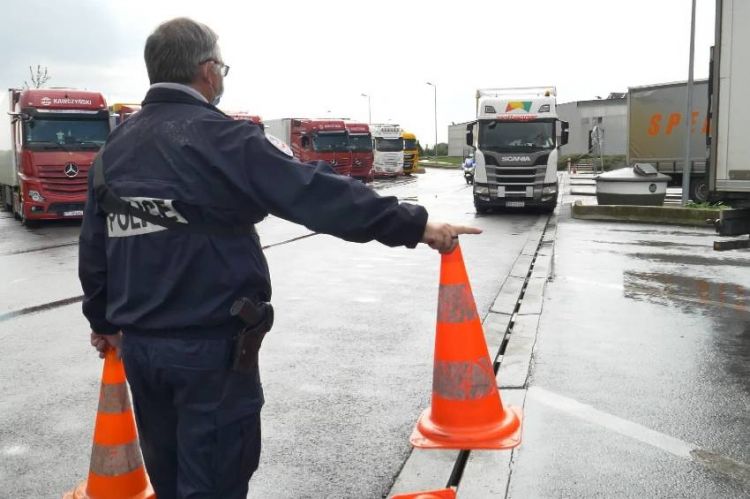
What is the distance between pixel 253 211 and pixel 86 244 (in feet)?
2.25

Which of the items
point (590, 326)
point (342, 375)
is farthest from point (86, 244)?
point (590, 326)

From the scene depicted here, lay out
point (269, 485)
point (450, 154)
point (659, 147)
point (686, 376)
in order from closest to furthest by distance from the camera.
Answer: point (269, 485), point (686, 376), point (659, 147), point (450, 154)

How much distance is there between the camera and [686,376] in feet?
17.7

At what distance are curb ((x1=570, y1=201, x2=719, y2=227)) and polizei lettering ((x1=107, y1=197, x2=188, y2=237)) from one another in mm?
16165

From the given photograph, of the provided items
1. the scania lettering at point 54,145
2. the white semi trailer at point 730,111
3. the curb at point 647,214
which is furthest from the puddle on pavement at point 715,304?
the scania lettering at point 54,145

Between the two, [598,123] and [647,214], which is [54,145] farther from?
[598,123]

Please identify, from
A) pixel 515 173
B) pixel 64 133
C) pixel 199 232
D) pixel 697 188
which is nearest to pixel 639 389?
pixel 199 232

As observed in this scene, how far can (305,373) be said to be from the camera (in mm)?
5590

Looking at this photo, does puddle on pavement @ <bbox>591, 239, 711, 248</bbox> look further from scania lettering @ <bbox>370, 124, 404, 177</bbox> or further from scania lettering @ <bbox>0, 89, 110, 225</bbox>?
scania lettering @ <bbox>370, 124, 404, 177</bbox>

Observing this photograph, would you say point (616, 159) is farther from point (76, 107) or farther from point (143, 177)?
point (143, 177)

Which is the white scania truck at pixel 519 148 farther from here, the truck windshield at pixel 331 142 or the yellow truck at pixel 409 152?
the yellow truck at pixel 409 152

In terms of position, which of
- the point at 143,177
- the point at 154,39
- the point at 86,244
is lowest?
the point at 86,244

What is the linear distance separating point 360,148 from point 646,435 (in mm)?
33018

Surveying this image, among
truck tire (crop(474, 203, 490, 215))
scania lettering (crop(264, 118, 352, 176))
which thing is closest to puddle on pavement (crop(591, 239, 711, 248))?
truck tire (crop(474, 203, 490, 215))
